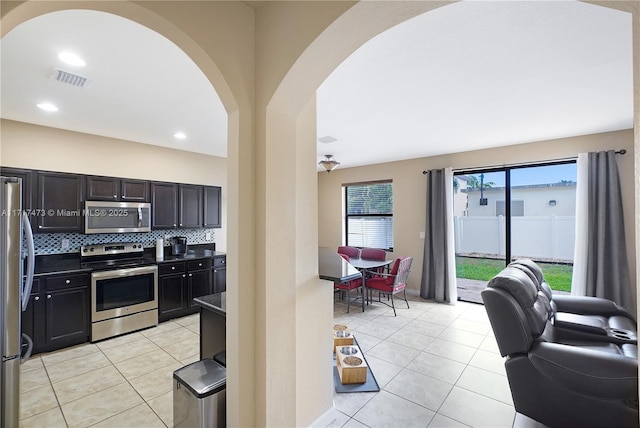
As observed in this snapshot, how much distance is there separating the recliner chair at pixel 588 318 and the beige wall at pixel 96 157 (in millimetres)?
5001

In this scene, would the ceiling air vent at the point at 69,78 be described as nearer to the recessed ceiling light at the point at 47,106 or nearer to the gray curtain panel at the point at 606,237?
the recessed ceiling light at the point at 47,106

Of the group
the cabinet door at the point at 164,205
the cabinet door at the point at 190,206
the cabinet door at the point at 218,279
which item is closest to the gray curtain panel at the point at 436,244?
the cabinet door at the point at 218,279

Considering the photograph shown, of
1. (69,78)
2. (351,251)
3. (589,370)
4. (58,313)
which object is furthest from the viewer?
(351,251)

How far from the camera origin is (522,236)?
4.68 meters

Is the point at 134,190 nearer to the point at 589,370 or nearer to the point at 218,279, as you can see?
the point at 218,279

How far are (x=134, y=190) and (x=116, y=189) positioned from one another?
0.22m

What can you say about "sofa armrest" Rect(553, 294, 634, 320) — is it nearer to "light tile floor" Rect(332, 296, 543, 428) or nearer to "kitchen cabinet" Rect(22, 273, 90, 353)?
"light tile floor" Rect(332, 296, 543, 428)

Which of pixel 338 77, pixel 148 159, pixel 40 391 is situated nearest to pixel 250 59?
pixel 338 77

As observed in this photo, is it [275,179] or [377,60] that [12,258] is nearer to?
[275,179]

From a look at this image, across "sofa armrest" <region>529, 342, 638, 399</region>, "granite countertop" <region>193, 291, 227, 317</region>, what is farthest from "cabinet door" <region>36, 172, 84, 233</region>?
"sofa armrest" <region>529, 342, 638, 399</region>

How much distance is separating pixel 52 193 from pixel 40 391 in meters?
2.20

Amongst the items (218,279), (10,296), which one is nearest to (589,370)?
(10,296)

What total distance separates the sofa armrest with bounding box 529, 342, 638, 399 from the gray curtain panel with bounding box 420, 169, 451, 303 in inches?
125

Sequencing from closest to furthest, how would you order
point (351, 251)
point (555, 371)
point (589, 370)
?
1. point (589, 370)
2. point (555, 371)
3. point (351, 251)
